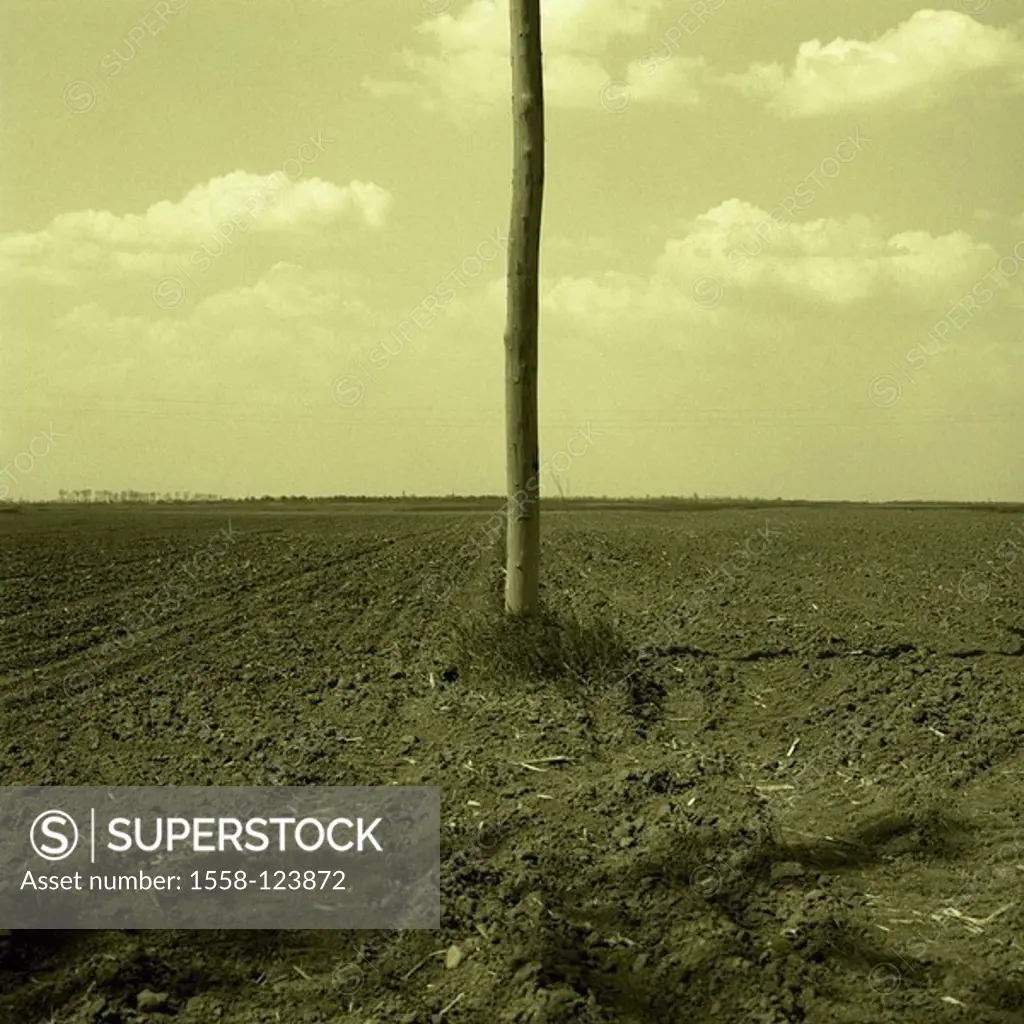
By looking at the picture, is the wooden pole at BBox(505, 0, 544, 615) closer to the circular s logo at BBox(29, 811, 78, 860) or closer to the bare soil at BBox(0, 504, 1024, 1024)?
the bare soil at BBox(0, 504, 1024, 1024)

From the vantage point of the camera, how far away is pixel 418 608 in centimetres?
1461

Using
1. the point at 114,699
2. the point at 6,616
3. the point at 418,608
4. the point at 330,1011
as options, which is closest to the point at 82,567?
the point at 6,616

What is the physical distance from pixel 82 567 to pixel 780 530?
52.8 feet

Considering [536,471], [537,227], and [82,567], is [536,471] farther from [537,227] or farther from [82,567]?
[82,567]

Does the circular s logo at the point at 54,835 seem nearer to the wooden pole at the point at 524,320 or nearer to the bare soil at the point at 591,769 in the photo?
the bare soil at the point at 591,769

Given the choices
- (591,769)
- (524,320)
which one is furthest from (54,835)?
(524,320)

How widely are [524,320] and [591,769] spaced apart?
4445 millimetres

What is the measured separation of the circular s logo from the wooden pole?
4896mm

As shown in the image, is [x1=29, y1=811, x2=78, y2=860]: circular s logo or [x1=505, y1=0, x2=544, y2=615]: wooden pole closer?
[x1=29, y1=811, x2=78, y2=860]: circular s logo

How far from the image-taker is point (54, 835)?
664 centimetres

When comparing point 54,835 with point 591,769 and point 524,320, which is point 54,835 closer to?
point 591,769

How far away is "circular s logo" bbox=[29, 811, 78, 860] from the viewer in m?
6.38

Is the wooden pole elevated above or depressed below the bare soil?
above

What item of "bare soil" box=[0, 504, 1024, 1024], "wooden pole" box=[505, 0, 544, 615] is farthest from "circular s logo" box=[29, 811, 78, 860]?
"wooden pole" box=[505, 0, 544, 615]
